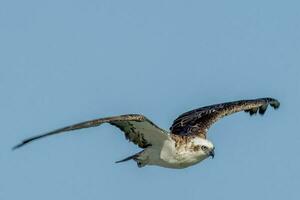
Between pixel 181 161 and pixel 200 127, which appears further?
pixel 200 127

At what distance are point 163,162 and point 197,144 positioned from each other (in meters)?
0.87

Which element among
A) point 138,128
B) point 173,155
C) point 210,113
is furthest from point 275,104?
point 138,128

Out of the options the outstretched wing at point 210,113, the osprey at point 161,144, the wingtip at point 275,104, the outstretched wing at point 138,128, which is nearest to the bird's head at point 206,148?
the osprey at point 161,144

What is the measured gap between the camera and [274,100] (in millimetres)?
33438

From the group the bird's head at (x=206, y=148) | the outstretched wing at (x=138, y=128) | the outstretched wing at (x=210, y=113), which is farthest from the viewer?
the outstretched wing at (x=210, y=113)

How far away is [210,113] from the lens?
A: 32375 millimetres

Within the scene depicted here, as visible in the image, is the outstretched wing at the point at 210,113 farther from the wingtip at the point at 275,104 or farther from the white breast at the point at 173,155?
the white breast at the point at 173,155

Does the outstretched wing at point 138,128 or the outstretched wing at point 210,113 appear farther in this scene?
the outstretched wing at point 210,113

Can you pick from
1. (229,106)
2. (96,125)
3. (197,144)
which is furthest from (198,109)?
(96,125)

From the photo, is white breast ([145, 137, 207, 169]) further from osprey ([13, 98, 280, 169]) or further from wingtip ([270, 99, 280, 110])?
wingtip ([270, 99, 280, 110])

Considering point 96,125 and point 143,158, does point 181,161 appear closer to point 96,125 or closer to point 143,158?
point 143,158

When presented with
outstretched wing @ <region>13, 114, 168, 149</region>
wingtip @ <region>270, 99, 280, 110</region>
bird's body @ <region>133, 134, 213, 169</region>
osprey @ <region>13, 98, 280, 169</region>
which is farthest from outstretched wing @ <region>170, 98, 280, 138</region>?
outstretched wing @ <region>13, 114, 168, 149</region>

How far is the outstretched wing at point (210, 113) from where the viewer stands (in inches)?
1231

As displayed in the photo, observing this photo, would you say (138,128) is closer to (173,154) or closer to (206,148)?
(173,154)
